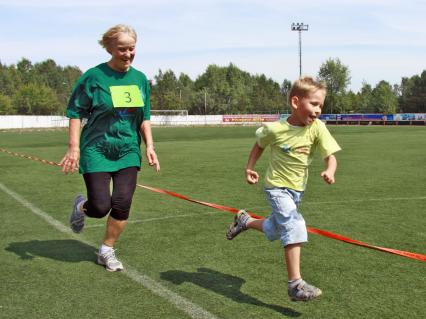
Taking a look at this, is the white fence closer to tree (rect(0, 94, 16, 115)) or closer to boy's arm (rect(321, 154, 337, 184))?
tree (rect(0, 94, 16, 115))

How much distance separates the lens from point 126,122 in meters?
5.03

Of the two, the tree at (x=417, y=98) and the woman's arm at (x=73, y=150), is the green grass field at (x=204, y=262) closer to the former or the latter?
the woman's arm at (x=73, y=150)

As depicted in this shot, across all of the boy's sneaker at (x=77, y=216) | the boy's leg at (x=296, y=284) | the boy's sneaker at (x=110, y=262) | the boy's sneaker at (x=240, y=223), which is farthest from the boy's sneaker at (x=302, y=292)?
the boy's sneaker at (x=77, y=216)

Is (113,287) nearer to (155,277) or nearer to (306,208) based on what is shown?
(155,277)

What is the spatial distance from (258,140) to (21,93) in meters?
112

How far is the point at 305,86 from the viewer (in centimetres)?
421

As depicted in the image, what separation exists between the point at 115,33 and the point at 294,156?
191 cm

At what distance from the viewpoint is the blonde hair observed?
15.9 feet

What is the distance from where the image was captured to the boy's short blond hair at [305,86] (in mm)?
4203

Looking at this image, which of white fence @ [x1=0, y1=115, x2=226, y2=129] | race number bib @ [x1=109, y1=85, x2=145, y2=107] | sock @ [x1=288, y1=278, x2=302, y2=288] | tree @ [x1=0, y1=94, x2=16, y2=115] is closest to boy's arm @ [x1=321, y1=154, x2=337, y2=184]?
sock @ [x1=288, y1=278, x2=302, y2=288]

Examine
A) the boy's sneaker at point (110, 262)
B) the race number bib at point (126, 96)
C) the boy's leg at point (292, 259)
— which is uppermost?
the race number bib at point (126, 96)

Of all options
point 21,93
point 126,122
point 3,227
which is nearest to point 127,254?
Result: point 126,122

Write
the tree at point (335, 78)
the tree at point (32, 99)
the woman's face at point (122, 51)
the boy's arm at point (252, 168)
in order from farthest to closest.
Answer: the tree at point (32, 99) < the tree at point (335, 78) < the woman's face at point (122, 51) < the boy's arm at point (252, 168)

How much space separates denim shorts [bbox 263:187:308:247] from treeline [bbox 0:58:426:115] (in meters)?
80.5
